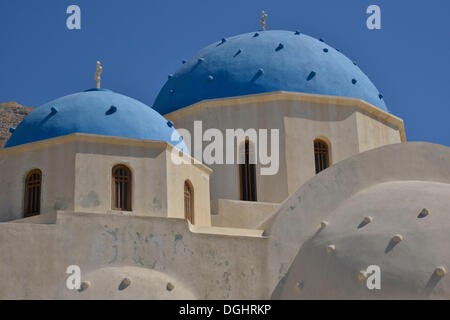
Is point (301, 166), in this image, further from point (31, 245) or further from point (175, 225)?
point (31, 245)

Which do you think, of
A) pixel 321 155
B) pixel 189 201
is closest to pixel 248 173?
pixel 321 155

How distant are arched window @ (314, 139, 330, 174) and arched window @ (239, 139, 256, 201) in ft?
5.17

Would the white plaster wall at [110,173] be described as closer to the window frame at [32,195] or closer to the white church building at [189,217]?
the white church building at [189,217]

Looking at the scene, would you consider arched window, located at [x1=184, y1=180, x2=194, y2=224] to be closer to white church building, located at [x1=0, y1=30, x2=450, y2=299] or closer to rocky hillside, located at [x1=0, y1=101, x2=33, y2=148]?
white church building, located at [x1=0, y1=30, x2=450, y2=299]

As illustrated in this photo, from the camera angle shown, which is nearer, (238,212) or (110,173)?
(110,173)

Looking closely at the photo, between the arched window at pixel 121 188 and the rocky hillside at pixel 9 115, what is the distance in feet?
55.1

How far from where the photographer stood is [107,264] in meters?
13.5

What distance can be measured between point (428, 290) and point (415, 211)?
1601mm

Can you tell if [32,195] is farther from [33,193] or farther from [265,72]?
[265,72]

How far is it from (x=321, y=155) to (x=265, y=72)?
2.45 meters

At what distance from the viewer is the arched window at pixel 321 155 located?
1902 cm

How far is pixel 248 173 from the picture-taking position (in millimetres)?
18703

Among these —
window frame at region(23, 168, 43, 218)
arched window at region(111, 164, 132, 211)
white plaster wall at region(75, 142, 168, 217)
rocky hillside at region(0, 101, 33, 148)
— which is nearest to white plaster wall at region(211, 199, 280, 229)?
white plaster wall at region(75, 142, 168, 217)
